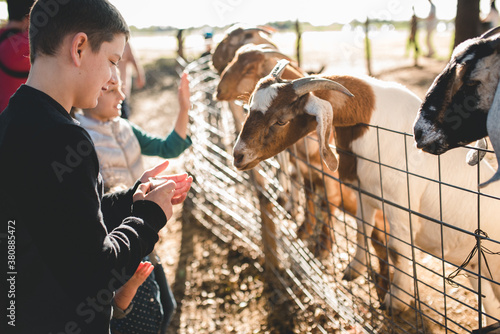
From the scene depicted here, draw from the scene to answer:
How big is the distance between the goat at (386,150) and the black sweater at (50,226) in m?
1.27

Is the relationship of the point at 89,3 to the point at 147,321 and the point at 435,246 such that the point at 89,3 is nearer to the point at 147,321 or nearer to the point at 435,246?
the point at 147,321

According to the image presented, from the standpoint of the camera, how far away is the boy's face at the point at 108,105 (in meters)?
2.37

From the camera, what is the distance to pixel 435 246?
2.53 m

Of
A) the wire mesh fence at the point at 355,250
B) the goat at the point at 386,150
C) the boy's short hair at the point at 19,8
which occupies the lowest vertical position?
the wire mesh fence at the point at 355,250

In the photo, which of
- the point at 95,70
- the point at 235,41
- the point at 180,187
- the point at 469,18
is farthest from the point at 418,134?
the point at 235,41

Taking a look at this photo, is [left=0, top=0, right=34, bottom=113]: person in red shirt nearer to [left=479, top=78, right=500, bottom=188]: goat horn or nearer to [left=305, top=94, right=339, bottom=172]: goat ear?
[left=305, top=94, right=339, bottom=172]: goat ear

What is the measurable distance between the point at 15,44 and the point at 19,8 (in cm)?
24

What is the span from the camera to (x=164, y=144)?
273 centimetres

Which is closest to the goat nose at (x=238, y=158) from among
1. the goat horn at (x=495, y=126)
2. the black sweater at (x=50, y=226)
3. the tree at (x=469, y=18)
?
the black sweater at (x=50, y=226)

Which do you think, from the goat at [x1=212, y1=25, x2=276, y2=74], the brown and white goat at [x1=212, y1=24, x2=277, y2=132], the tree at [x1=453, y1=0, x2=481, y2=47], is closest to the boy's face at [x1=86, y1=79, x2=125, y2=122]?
the brown and white goat at [x1=212, y1=24, x2=277, y2=132]

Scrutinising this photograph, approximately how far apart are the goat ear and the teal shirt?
89 cm

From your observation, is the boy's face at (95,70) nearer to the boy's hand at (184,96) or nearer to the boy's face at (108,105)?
the boy's face at (108,105)

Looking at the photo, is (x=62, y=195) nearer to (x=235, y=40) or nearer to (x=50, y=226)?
(x=50, y=226)

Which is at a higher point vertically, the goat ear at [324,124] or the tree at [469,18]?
the tree at [469,18]
